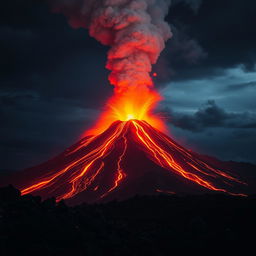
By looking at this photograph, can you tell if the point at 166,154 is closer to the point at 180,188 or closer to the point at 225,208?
the point at 180,188

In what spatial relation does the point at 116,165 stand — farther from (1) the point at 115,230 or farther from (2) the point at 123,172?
(1) the point at 115,230

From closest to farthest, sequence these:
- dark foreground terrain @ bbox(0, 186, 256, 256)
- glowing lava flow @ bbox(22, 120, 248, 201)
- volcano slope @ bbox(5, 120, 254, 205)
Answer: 1. dark foreground terrain @ bbox(0, 186, 256, 256)
2. volcano slope @ bbox(5, 120, 254, 205)
3. glowing lava flow @ bbox(22, 120, 248, 201)

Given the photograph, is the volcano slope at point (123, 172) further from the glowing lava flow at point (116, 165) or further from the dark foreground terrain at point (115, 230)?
the dark foreground terrain at point (115, 230)

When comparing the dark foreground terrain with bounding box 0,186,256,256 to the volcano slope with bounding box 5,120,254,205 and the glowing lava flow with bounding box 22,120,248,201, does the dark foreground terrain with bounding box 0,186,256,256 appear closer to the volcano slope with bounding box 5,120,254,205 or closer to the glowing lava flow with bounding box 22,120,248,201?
the volcano slope with bounding box 5,120,254,205

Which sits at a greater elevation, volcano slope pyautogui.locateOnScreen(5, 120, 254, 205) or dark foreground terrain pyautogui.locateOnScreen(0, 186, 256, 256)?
volcano slope pyautogui.locateOnScreen(5, 120, 254, 205)

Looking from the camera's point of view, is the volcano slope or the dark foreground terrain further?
the volcano slope

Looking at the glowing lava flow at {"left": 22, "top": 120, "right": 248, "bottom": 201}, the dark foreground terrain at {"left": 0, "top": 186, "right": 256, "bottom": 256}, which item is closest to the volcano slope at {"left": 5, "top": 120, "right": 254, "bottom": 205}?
the glowing lava flow at {"left": 22, "top": 120, "right": 248, "bottom": 201}

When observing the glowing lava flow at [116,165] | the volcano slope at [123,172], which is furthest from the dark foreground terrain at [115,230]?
the glowing lava flow at [116,165]
